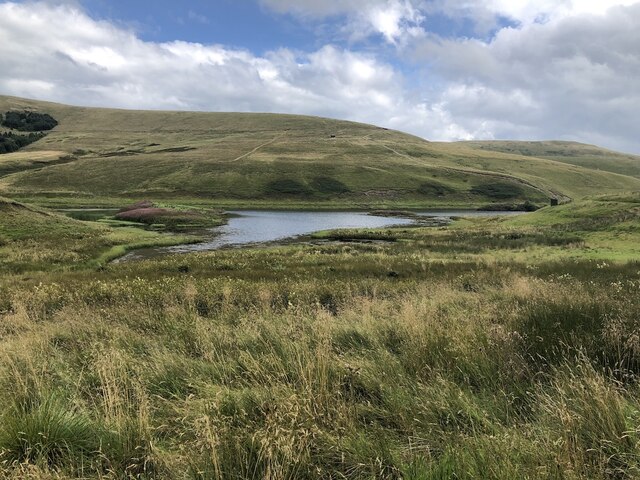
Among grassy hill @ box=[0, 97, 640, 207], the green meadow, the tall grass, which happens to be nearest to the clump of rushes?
grassy hill @ box=[0, 97, 640, 207]

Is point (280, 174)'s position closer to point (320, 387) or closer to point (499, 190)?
point (499, 190)

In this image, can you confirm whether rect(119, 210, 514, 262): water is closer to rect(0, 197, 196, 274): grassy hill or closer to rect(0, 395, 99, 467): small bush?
rect(0, 197, 196, 274): grassy hill

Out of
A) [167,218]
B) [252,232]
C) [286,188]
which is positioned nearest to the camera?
[252,232]

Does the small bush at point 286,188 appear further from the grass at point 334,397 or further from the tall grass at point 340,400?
the tall grass at point 340,400

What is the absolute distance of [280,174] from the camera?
452 feet

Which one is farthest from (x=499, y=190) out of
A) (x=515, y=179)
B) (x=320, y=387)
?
(x=320, y=387)

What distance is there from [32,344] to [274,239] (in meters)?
45.9

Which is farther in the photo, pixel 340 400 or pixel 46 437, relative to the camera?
pixel 340 400

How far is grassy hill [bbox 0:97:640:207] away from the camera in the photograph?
122 meters

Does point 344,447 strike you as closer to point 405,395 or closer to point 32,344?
point 405,395

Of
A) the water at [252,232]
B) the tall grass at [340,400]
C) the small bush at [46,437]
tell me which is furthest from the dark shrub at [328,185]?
the small bush at [46,437]

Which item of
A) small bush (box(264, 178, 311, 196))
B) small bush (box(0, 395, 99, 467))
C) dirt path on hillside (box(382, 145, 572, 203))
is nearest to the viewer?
small bush (box(0, 395, 99, 467))

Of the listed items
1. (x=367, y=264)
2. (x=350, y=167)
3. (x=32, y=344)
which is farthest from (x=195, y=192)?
(x=32, y=344)

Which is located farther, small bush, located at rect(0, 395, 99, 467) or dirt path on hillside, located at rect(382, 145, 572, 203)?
dirt path on hillside, located at rect(382, 145, 572, 203)
